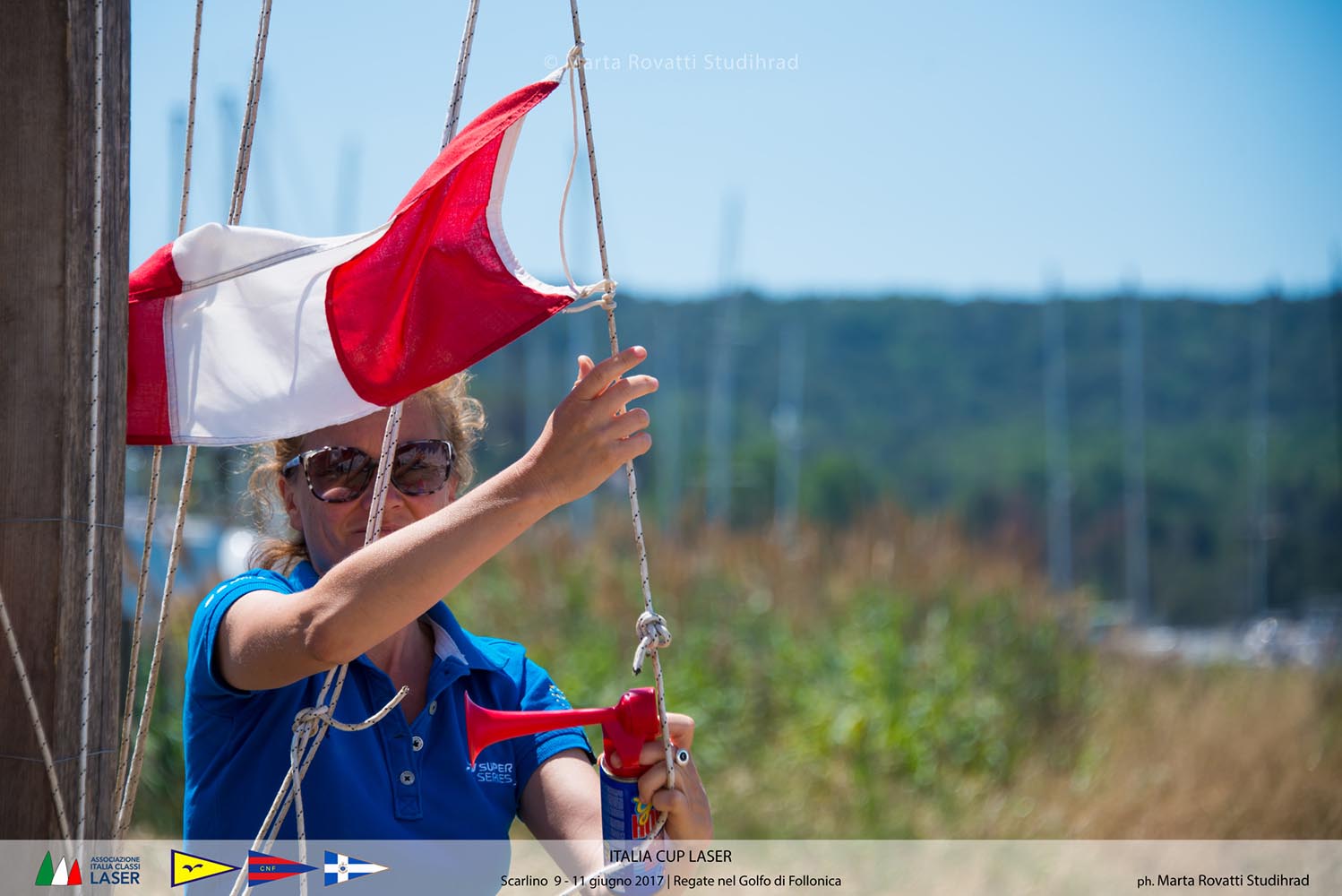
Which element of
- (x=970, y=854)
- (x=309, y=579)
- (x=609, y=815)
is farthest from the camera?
(x=970, y=854)

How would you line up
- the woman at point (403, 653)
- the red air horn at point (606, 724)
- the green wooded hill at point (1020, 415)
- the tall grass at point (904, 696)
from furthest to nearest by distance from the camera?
the green wooded hill at point (1020, 415) → the tall grass at point (904, 696) → the red air horn at point (606, 724) → the woman at point (403, 653)

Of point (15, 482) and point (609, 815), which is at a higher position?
point (15, 482)

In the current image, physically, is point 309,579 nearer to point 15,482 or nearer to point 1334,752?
point 15,482

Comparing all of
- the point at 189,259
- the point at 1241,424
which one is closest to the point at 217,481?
the point at 189,259

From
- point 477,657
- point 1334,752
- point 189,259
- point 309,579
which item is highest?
point 189,259

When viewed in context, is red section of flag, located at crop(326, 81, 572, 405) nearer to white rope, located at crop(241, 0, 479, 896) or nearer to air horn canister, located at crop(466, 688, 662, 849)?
white rope, located at crop(241, 0, 479, 896)

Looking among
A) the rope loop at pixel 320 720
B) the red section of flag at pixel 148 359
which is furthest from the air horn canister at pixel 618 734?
the red section of flag at pixel 148 359

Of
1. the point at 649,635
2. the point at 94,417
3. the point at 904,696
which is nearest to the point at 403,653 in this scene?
the point at 649,635

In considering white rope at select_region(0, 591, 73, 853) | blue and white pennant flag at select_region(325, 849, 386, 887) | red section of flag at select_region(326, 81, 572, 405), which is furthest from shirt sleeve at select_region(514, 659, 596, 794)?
white rope at select_region(0, 591, 73, 853)

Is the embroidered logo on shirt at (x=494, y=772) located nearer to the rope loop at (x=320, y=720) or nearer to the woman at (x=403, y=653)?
the woman at (x=403, y=653)

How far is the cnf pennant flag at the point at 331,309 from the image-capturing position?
2.02 m

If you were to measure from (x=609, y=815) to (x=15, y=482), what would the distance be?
1047mm

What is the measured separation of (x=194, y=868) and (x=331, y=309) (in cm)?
98

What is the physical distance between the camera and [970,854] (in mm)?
6250
